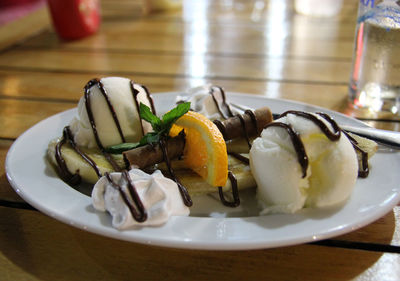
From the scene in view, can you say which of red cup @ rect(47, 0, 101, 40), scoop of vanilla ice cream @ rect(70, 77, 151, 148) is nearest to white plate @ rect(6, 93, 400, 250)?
scoop of vanilla ice cream @ rect(70, 77, 151, 148)

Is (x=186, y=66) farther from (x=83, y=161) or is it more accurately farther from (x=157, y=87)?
(x=83, y=161)

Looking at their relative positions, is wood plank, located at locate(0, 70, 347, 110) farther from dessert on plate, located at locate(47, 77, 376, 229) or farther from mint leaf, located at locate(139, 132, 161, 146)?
mint leaf, located at locate(139, 132, 161, 146)

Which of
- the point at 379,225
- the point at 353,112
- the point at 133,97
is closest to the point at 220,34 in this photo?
the point at 353,112

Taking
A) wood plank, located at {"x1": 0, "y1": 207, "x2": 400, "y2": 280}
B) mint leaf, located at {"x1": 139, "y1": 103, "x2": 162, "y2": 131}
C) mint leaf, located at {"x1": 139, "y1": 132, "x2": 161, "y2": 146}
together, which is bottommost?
wood plank, located at {"x1": 0, "y1": 207, "x2": 400, "y2": 280}

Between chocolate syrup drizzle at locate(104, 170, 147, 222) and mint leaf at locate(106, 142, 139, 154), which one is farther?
mint leaf at locate(106, 142, 139, 154)

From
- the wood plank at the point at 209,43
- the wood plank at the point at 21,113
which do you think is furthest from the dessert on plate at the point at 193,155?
the wood plank at the point at 209,43

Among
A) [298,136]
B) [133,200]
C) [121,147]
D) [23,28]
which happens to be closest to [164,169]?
[121,147]

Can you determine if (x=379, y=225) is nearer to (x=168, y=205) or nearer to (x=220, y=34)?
(x=168, y=205)

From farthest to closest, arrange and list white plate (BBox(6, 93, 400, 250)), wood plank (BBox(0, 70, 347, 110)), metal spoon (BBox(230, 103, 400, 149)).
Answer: wood plank (BBox(0, 70, 347, 110)), metal spoon (BBox(230, 103, 400, 149)), white plate (BBox(6, 93, 400, 250))
